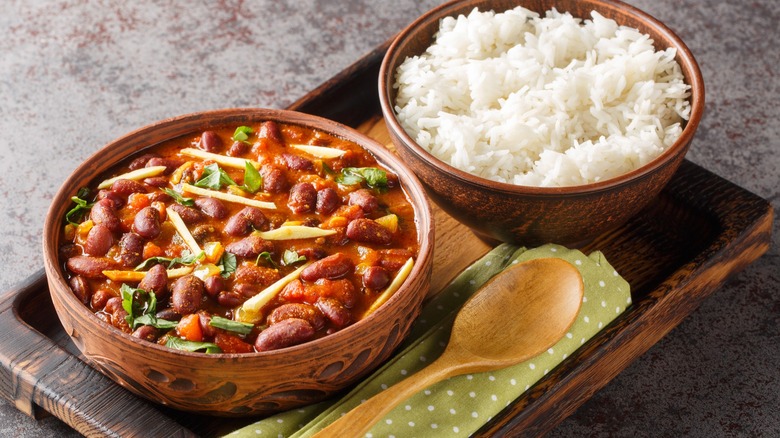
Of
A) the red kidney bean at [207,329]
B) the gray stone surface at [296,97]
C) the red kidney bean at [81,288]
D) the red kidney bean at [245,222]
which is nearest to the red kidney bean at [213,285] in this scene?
the red kidney bean at [207,329]

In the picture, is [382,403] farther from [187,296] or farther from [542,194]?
[542,194]

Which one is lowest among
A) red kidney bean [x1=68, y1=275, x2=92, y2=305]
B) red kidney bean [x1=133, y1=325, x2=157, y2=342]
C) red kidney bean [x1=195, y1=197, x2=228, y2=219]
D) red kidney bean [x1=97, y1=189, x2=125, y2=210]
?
red kidney bean [x1=133, y1=325, x2=157, y2=342]

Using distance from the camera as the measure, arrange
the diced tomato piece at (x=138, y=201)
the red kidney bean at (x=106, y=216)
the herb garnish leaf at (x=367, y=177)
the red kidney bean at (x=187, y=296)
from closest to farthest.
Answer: the red kidney bean at (x=187, y=296)
the red kidney bean at (x=106, y=216)
the diced tomato piece at (x=138, y=201)
the herb garnish leaf at (x=367, y=177)

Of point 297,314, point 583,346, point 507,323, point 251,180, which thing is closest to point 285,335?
point 297,314

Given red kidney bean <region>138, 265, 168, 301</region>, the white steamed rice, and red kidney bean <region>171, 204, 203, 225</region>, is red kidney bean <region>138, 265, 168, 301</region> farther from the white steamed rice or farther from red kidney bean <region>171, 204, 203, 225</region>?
the white steamed rice

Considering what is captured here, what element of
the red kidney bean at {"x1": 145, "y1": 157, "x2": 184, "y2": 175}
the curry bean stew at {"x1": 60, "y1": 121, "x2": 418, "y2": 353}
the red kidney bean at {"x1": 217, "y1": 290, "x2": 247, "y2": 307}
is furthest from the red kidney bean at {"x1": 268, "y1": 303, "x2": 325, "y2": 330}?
the red kidney bean at {"x1": 145, "y1": 157, "x2": 184, "y2": 175}

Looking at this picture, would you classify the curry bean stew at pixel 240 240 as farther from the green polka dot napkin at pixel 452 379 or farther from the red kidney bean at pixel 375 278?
the green polka dot napkin at pixel 452 379

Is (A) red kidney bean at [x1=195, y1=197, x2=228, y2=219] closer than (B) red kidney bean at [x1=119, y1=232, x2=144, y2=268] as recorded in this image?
No
